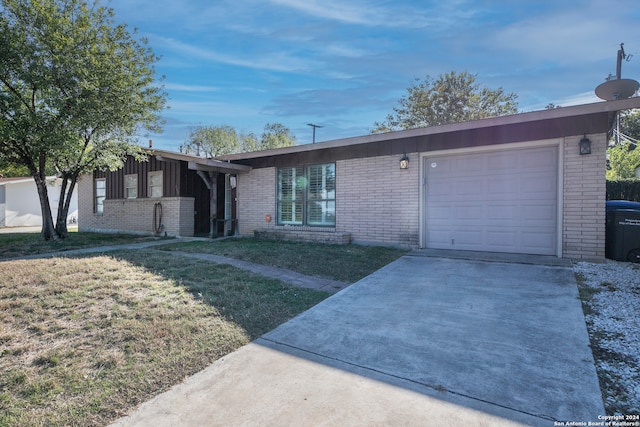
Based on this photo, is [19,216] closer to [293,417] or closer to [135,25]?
[135,25]

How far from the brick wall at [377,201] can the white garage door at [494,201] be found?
39 centimetres

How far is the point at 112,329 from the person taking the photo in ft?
11.0

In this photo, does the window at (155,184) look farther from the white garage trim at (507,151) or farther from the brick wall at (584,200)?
the brick wall at (584,200)

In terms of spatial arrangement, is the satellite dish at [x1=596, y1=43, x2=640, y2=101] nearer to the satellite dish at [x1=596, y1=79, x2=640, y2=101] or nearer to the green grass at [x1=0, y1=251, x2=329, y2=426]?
the satellite dish at [x1=596, y1=79, x2=640, y2=101]

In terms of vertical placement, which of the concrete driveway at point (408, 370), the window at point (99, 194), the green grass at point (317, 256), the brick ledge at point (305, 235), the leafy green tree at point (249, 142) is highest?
the leafy green tree at point (249, 142)

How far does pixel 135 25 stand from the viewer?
9.77 metres

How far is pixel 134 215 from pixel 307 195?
7.85m

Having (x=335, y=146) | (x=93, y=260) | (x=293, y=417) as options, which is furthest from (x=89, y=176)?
(x=293, y=417)

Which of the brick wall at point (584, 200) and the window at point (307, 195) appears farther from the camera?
the window at point (307, 195)

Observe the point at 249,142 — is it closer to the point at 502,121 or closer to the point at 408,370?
the point at 502,121

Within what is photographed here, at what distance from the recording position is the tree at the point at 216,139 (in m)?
37.0

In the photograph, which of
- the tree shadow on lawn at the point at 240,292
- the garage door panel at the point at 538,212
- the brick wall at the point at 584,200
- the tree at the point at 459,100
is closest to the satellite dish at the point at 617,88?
the brick wall at the point at 584,200

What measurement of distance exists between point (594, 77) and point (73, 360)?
1610 centimetres

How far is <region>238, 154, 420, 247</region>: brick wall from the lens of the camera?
803cm
